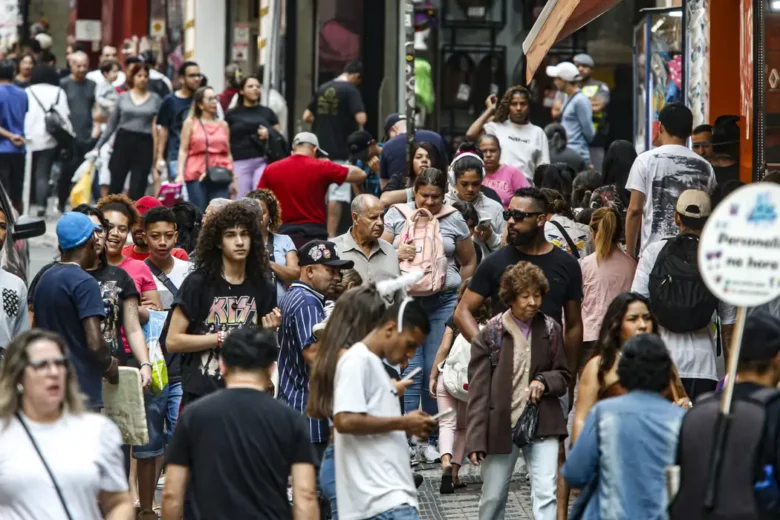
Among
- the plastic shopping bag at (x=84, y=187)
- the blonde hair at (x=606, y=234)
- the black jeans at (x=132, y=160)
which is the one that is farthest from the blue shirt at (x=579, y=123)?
the blonde hair at (x=606, y=234)

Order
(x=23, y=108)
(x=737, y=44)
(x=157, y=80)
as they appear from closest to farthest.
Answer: (x=737, y=44)
(x=23, y=108)
(x=157, y=80)

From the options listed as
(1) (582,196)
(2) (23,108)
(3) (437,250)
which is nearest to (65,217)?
(3) (437,250)

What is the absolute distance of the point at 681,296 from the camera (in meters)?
9.22

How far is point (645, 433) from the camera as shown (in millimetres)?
6469

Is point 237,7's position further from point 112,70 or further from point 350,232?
point 350,232

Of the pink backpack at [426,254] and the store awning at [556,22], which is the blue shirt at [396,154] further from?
the pink backpack at [426,254]

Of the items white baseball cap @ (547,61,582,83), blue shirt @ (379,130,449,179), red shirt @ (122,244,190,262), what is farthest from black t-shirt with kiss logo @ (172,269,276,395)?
white baseball cap @ (547,61,582,83)

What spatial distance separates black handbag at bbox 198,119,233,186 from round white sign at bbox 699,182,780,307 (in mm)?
10670

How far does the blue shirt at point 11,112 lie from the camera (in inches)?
737

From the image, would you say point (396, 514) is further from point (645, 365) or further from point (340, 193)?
point (340, 193)

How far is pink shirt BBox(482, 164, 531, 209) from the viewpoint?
1391 centimetres

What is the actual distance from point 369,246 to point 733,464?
5.27m

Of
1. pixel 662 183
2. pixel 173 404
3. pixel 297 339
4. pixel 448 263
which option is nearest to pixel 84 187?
pixel 448 263

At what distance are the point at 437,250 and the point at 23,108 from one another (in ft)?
28.3
